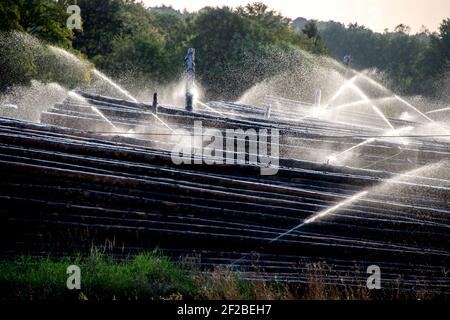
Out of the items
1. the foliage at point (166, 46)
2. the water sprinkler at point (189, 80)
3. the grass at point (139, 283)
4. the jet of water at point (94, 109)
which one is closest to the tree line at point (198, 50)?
the foliage at point (166, 46)

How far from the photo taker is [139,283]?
5.92 meters

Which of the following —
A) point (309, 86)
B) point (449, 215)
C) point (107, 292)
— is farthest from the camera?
point (309, 86)

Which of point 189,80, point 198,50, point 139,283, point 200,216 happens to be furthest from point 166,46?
point 139,283

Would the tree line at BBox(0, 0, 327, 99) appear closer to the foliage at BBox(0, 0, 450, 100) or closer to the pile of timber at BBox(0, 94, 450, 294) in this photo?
the foliage at BBox(0, 0, 450, 100)

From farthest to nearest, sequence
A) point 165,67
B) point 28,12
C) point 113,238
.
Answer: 1. point 165,67
2. point 28,12
3. point 113,238

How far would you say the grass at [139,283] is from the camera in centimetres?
563

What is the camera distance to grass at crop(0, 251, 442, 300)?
5.63 meters

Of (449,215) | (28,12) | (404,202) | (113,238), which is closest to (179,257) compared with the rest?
(113,238)

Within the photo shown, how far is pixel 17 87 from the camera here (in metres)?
Result: 22.7

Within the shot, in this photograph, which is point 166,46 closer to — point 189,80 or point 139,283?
point 189,80

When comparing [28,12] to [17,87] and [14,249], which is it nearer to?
[17,87]

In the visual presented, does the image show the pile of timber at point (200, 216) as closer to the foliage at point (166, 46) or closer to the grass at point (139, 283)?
the grass at point (139, 283)

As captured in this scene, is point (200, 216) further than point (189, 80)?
No

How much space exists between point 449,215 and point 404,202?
30.3 inches
